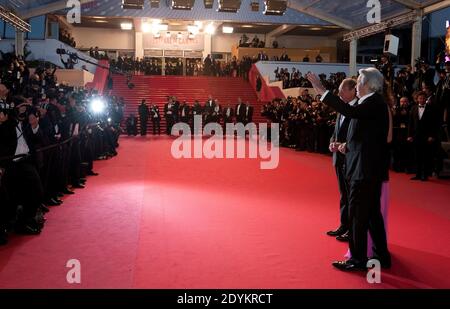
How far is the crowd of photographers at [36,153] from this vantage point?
16.8 ft

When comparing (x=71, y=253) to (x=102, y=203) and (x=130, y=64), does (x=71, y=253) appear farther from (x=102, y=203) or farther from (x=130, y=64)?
(x=130, y=64)

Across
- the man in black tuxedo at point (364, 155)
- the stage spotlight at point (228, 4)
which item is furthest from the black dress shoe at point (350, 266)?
the stage spotlight at point (228, 4)

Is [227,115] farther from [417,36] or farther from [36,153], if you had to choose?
[36,153]

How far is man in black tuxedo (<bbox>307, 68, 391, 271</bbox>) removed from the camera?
377cm

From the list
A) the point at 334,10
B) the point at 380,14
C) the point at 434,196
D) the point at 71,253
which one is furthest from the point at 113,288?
the point at 334,10

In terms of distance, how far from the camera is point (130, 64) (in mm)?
28641

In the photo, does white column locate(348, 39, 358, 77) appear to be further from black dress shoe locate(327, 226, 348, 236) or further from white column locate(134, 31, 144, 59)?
black dress shoe locate(327, 226, 348, 236)

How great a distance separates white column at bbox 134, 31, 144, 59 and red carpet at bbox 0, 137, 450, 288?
25.2 metres

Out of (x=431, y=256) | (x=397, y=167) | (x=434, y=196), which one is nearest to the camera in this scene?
(x=431, y=256)

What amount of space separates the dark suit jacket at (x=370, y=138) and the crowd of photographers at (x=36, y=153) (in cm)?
338

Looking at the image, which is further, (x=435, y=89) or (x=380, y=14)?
(x=380, y=14)

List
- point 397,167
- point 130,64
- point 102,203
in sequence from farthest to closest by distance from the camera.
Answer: point 130,64, point 397,167, point 102,203

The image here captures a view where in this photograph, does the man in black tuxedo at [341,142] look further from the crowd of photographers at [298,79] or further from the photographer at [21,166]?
the crowd of photographers at [298,79]

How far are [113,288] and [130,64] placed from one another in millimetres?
26327
